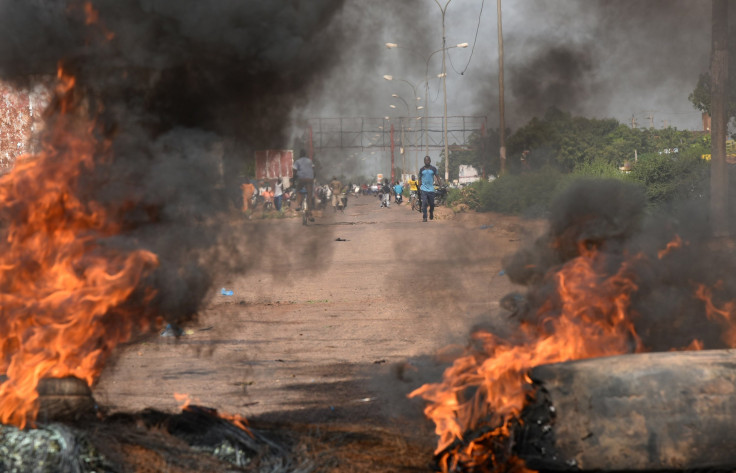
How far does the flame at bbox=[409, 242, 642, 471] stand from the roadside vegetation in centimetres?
687

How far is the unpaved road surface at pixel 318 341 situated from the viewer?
5555 millimetres

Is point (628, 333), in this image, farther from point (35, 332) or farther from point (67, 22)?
point (67, 22)

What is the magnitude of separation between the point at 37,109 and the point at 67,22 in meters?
0.66

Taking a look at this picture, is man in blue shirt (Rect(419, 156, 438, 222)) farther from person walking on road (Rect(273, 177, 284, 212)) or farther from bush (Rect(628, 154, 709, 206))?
person walking on road (Rect(273, 177, 284, 212))

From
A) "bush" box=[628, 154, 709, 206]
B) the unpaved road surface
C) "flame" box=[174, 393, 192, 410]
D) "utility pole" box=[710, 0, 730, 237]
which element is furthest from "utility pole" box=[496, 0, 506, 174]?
"flame" box=[174, 393, 192, 410]

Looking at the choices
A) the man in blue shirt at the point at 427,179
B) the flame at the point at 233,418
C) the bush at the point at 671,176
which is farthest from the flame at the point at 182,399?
the man in blue shirt at the point at 427,179

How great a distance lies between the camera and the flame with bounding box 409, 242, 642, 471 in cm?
415

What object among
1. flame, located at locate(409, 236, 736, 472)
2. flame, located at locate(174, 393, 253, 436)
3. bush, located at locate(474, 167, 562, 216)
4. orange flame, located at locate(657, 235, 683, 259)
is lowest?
flame, located at locate(174, 393, 253, 436)

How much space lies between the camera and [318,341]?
25.6 feet

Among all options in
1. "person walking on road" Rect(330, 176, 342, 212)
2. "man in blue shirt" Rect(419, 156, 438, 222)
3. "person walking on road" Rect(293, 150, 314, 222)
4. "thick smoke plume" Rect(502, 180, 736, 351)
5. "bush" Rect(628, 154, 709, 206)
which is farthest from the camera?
"person walking on road" Rect(330, 176, 342, 212)

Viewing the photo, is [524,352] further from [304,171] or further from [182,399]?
[304,171]

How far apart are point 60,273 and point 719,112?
42.5 ft

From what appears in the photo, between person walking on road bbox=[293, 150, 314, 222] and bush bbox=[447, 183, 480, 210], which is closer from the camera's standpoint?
person walking on road bbox=[293, 150, 314, 222]

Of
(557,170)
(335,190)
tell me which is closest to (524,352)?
(557,170)
